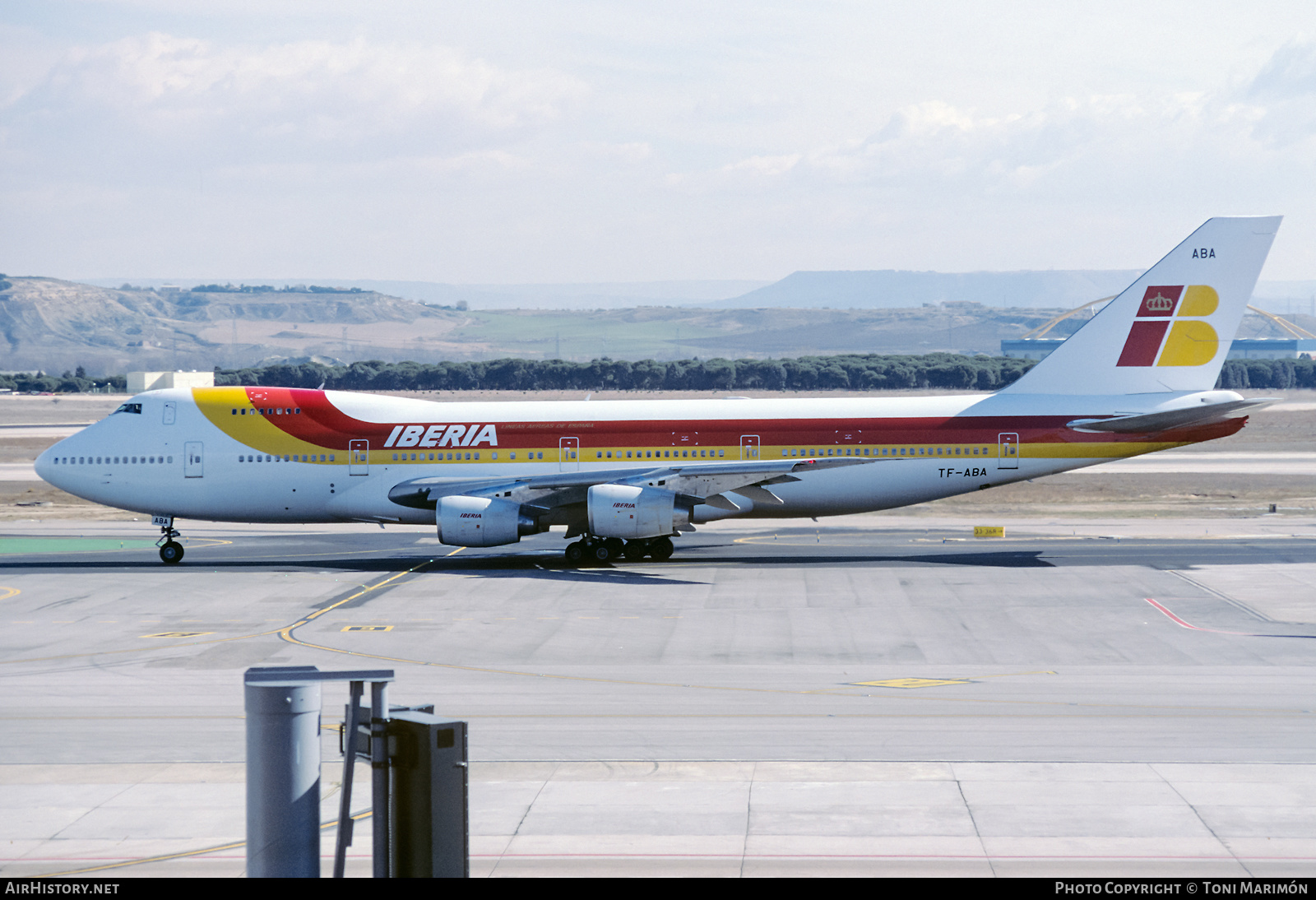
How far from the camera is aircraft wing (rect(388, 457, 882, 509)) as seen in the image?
1480 inches

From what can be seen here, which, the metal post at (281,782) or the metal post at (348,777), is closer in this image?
the metal post at (281,782)

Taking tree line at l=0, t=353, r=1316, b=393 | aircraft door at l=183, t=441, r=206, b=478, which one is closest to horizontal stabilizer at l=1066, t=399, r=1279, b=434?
aircraft door at l=183, t=441, r=206, b=478

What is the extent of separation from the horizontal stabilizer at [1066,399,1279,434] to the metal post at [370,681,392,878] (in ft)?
117

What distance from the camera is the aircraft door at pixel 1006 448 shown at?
3994 centimetres

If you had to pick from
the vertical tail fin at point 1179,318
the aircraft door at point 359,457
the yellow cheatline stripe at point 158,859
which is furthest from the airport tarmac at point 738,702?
the vertical tail fin at point 1179,318

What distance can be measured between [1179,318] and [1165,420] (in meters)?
3.82

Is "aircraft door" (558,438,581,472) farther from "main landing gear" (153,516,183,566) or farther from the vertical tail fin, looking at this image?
the vertical tail fin

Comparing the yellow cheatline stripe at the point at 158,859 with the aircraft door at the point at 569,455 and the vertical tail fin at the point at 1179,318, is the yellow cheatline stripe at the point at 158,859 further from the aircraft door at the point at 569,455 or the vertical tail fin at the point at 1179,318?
the vertical tail fin at the point at 1179,318

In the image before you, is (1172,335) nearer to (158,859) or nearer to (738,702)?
(738,702)

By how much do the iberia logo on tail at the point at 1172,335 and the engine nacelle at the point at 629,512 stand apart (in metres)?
16.1

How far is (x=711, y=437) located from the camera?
40.2 m

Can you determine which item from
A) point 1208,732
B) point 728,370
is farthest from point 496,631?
point 728,370

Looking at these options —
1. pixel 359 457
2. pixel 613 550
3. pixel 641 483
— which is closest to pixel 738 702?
pixel 641 483

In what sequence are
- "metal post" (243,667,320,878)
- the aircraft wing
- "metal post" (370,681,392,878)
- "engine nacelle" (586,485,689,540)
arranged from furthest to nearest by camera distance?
the aircraft wing < "engine nacelle" (586,485,689,540) < "metal post" (370,681,392,878) < "metal post" (243,667,320,878)
